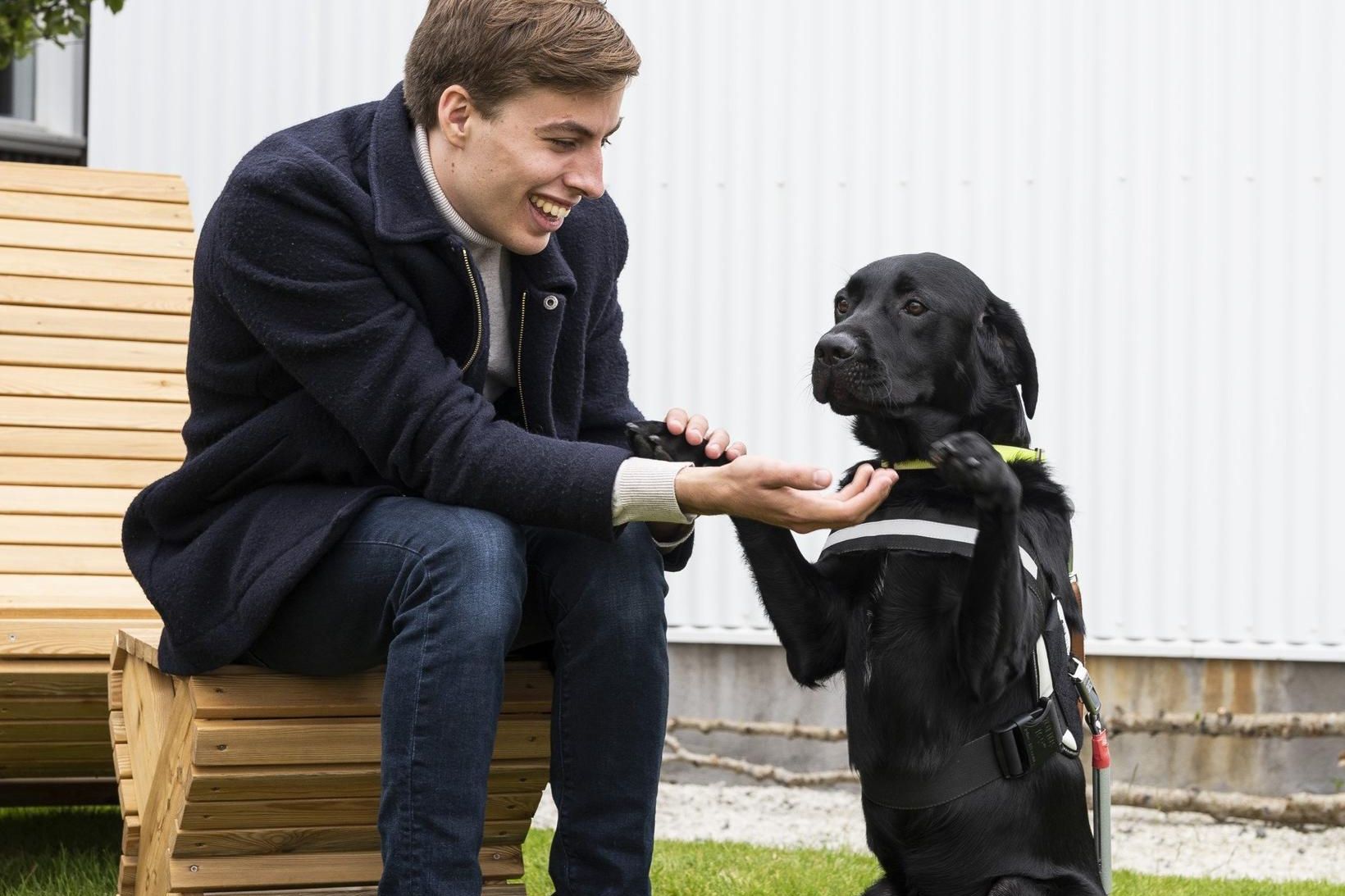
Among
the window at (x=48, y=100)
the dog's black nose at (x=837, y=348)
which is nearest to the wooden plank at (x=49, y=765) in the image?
the dog's black nose at (x=837, y=348)

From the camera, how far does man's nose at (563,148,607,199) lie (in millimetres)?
1870

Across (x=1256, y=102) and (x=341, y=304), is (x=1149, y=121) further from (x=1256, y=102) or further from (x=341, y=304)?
(x=341, y=304)

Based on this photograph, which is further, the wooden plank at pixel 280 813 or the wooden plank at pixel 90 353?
the wooden plank at pixel 90 353

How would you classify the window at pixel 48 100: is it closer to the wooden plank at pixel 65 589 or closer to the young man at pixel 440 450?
the wooden plank at pixel 65 589

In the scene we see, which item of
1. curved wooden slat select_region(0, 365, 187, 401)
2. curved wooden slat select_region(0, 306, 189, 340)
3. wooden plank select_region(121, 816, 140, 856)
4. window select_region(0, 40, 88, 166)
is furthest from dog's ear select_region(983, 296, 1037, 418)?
window select_region(0, 40, 88, 166)

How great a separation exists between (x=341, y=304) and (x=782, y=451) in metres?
2.34

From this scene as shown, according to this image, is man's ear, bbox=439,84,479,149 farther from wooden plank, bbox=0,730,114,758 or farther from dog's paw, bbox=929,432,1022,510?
wooden plank, bbox=0,730,114,758

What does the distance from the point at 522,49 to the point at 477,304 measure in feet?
1.03

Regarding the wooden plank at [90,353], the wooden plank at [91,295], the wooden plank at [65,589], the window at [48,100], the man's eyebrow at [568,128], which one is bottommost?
the wooden plank at [65,589]

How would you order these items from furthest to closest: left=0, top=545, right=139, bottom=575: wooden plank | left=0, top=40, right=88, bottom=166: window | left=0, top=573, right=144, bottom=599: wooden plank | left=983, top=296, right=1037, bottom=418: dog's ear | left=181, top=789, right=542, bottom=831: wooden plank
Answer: left=0, top=40, right=88, bottom=166: window < left=0, top=545, right=139, bottom=575: wooden plank < left=0, top=573, right=144, bottom=599: wooden plank < left=983, top=296, right=1037, bottom=418: dog's ear < left=181, top=789, right=542, bottom=831: wooden plank

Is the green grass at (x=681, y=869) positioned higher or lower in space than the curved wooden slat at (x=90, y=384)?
lower

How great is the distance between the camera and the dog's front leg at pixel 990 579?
1.67 metres

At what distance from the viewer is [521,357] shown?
1.96m

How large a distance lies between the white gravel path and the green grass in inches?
13.0
